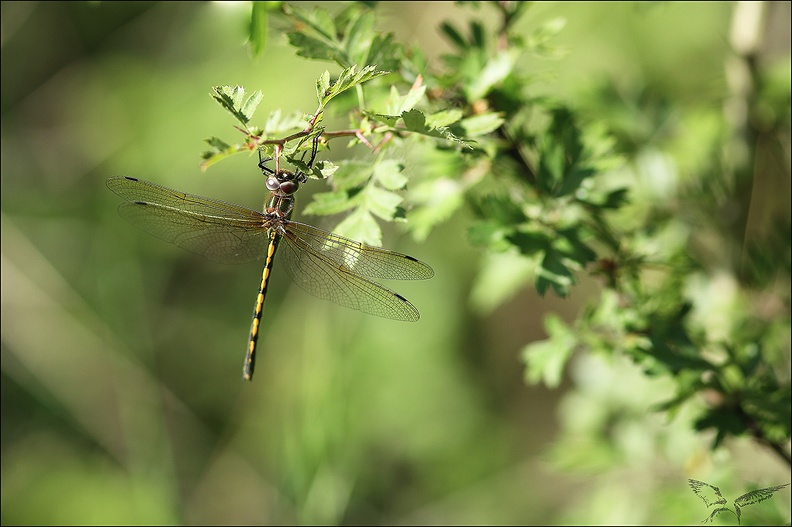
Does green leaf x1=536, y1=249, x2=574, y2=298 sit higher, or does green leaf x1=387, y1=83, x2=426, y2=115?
green leaf x1=387, y1=83, x2=426, y2=115

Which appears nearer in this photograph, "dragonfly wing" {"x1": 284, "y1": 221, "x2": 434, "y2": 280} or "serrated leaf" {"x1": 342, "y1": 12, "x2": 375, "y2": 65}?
"serrated leaf" {"x1": 342, "y1": 12, "x2": 375, "y2": 65}

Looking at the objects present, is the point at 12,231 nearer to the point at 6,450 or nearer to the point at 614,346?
the point at 6,450

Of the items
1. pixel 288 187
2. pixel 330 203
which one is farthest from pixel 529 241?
pixel 288 187

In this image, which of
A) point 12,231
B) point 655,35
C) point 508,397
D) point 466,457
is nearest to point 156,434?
point 12,231

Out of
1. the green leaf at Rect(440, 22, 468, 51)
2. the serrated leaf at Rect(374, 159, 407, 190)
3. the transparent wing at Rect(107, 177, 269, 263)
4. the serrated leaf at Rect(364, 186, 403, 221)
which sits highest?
the green leaf at Rect(440, 22, 468, 51)

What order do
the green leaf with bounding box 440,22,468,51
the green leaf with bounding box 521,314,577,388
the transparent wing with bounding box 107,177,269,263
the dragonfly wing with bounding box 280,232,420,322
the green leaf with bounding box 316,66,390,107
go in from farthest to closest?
1. the transparent wing with bounding box 107,177,269,263
2. the dragonfly wing with bounding box 280,232,420,322
3. the green leaf with bounding box 521,314,577,388
4. the green leaf with bounding box 440,22,468,51
5. the green leaf with bounding box 316,66,390,107

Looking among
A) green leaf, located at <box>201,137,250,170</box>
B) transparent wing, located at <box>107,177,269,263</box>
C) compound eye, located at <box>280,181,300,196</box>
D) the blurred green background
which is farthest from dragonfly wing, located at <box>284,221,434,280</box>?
the blurred green background

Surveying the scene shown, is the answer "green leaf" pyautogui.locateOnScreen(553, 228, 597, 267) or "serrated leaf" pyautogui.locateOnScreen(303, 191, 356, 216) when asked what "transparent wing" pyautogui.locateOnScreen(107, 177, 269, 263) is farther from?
"green leaf" pyautogui.locateOnScreen(553, 228, 597, 267)
